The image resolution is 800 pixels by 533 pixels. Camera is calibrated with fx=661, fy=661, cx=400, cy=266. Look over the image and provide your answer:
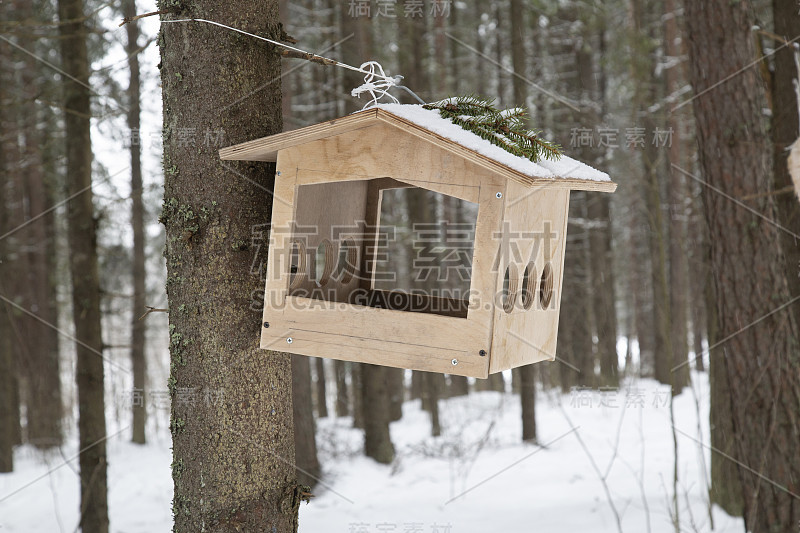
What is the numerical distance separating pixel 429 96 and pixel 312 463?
429 centimetres

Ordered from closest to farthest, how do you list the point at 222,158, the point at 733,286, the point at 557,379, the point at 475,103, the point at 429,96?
the point at 222,158
the point at 475,103
the point at 733,286
the point at 429,96
the point at 557,379

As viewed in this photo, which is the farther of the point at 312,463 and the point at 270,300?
the point at 312,463

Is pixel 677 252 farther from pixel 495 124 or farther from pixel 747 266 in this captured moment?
pixel 495 124

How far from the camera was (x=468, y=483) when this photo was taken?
21.4 feet

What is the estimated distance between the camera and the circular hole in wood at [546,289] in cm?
241

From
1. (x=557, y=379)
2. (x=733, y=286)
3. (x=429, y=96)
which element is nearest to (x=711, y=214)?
(x=733, y=286)

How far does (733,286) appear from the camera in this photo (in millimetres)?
4266

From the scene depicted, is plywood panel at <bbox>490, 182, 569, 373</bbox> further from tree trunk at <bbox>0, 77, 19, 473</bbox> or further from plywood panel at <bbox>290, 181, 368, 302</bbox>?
tree trunk at <bbox>0, 77, 19, 473</bbox>

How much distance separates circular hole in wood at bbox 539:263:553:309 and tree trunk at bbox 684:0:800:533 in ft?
7.92

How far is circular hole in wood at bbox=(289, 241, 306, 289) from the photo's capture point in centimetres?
225

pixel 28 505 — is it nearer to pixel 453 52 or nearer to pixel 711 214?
pixel 711 214

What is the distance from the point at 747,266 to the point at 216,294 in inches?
140

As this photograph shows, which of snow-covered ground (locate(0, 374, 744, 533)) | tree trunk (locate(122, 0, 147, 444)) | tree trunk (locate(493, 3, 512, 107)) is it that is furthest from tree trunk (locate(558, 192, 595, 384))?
tree trunk (locate(122, 0, 147, 444))

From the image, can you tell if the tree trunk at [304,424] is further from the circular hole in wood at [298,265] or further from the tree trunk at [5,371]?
the circular hole in wood at [298,265]
